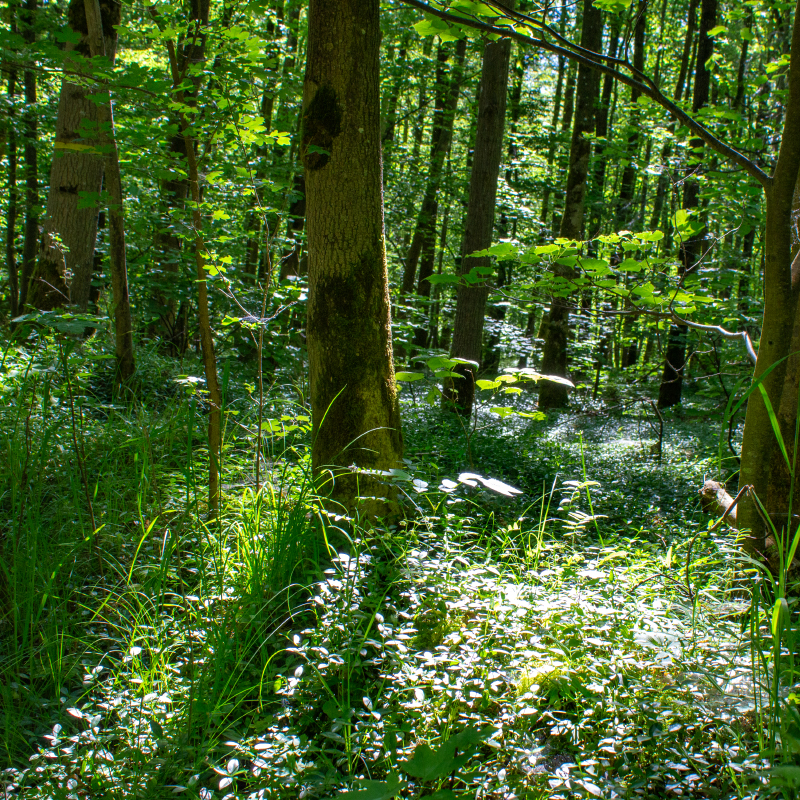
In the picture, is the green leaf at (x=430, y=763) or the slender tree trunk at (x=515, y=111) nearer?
the green leaf at (x=430, y=763)

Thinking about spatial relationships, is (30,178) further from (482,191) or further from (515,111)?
(515,111)

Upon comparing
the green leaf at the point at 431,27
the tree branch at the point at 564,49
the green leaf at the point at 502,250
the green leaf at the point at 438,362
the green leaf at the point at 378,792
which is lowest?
the green leaf at the point at 378,792

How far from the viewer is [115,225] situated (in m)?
4.55

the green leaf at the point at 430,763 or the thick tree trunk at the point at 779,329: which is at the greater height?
the thick tree trunk at the point at 779,329

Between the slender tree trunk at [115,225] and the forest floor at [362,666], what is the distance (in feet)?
7.08

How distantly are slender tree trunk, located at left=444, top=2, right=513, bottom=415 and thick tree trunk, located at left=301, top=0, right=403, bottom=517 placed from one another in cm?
373

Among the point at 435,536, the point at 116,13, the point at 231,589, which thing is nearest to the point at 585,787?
the point at 435,536

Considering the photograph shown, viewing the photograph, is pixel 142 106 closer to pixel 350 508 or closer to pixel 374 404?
pixel 374 404

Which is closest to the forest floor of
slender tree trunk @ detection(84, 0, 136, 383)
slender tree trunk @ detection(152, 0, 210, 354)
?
slender tree trunk @ detection(84, 0, 136, 383)

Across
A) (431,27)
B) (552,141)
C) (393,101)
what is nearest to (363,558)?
(431,27)

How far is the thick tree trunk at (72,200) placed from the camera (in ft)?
20.2

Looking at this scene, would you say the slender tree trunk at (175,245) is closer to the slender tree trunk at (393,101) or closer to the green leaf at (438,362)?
the green leaf at (438,362)

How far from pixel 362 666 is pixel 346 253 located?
1996 mm

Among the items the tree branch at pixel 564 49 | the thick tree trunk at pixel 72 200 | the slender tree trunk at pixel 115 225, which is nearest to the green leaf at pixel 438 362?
the tree branch at pixel 564 49
